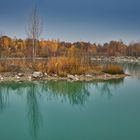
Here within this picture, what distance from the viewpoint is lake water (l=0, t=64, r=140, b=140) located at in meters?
4.08

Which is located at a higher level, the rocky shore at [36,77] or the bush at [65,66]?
the bush at [65,66]

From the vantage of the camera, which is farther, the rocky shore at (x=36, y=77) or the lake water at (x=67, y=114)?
the rocky shore at (x=36, y=77)

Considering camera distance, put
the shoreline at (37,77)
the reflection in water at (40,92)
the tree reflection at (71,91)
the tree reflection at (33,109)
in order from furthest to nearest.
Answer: the shoreline at (37,77)
the tree reflection at (71,91)
the reflection in water at (40,92)
the tree reflection at (33,109)

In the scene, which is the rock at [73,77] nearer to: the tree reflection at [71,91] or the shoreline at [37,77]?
the shoreline at [37,77]

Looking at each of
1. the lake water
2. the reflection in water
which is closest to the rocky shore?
the reflection in water

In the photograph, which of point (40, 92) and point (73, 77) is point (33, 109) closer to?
point (40, 92)

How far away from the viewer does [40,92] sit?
8086mm

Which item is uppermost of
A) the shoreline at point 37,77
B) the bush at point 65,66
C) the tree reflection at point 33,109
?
the bush at point 65,66

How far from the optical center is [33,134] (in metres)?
4.07

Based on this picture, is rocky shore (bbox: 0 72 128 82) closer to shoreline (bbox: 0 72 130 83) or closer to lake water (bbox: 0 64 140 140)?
shoreline (bbox: 0 72 130 83)

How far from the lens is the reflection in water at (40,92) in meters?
5.94

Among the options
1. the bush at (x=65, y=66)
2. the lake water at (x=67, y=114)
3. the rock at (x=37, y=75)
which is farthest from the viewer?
the bush at (x=65, y=66)

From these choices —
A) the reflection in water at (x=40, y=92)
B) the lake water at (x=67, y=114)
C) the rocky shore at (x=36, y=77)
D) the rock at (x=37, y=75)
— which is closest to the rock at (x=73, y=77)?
the rocky shore at (x=36, y=77)

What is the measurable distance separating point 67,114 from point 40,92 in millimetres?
2941
